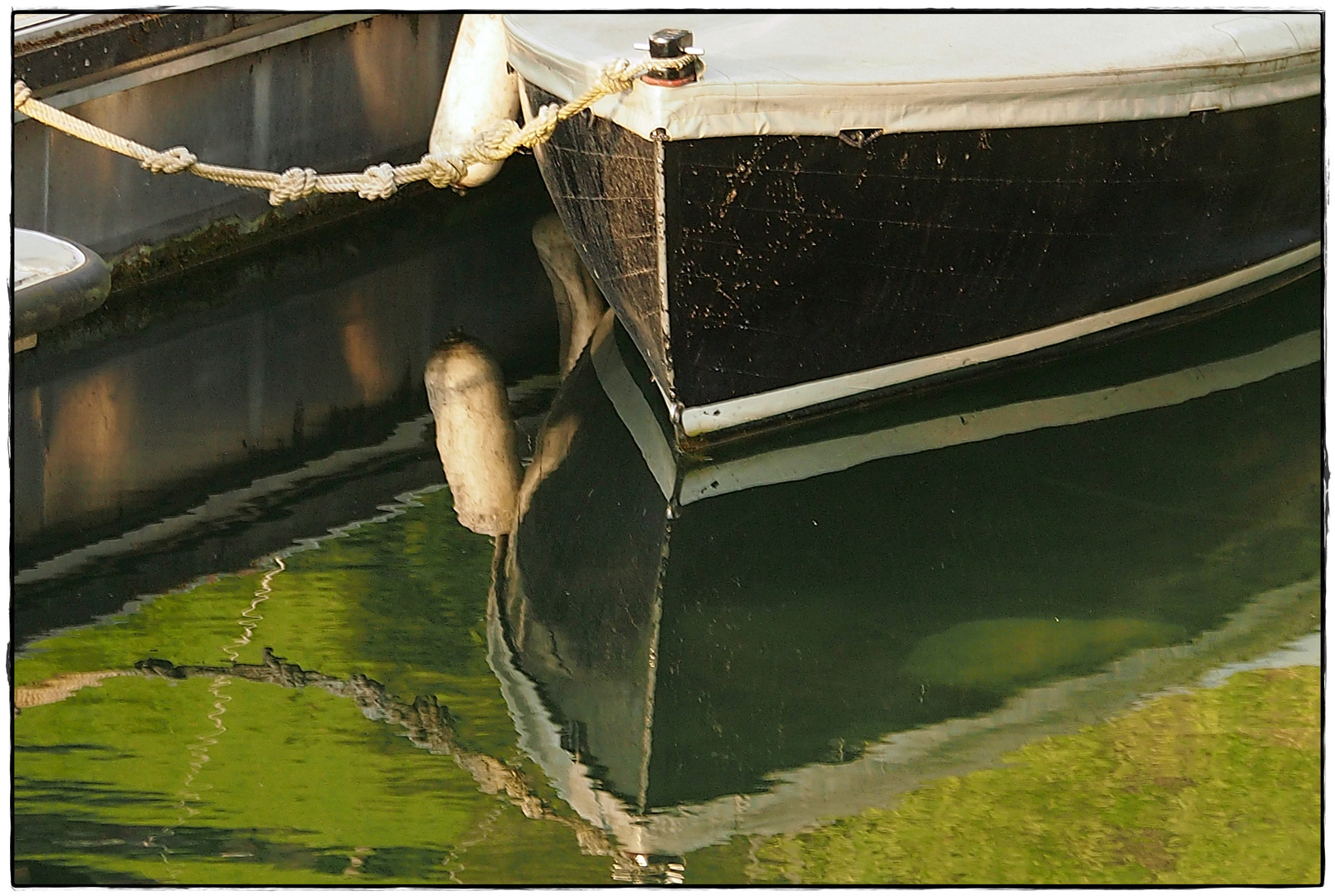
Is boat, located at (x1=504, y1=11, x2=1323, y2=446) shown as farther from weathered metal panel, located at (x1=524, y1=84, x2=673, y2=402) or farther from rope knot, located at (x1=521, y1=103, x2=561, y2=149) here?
rope knot, located at (x1=521, y1=103, x2=561, y2=149)

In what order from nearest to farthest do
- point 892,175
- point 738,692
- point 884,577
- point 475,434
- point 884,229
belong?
point 738,692 < point 884,577 < point 892,175 < point 884,229 < point 475,434

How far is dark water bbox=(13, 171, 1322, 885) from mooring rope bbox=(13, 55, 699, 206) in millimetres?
1006

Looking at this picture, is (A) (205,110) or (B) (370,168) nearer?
(B) (370,168)

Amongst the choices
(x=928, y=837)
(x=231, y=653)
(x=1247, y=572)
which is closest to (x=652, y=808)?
(x=928, y=837)

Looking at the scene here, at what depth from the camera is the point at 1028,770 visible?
3.27 metres

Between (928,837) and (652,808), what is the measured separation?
0.53m

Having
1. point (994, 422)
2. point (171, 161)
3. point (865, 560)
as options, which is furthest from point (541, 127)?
point (994, 422)

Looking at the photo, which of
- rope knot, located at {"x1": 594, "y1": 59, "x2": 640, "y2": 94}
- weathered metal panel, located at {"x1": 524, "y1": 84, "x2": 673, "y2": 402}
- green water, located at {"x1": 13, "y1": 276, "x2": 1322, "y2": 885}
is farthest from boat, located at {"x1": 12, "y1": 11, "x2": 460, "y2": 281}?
green water, located at {"x1": 13, "y1": 276, "x2": 1322, "y2": 885}

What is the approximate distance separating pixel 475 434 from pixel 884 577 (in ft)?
5.13

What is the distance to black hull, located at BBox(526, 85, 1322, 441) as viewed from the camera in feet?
→ 14.2

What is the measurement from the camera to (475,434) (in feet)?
16.8

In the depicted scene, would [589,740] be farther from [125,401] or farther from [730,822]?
[125,401]

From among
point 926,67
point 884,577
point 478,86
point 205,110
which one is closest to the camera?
point 884,577

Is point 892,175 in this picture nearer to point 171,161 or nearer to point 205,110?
point 171,161
